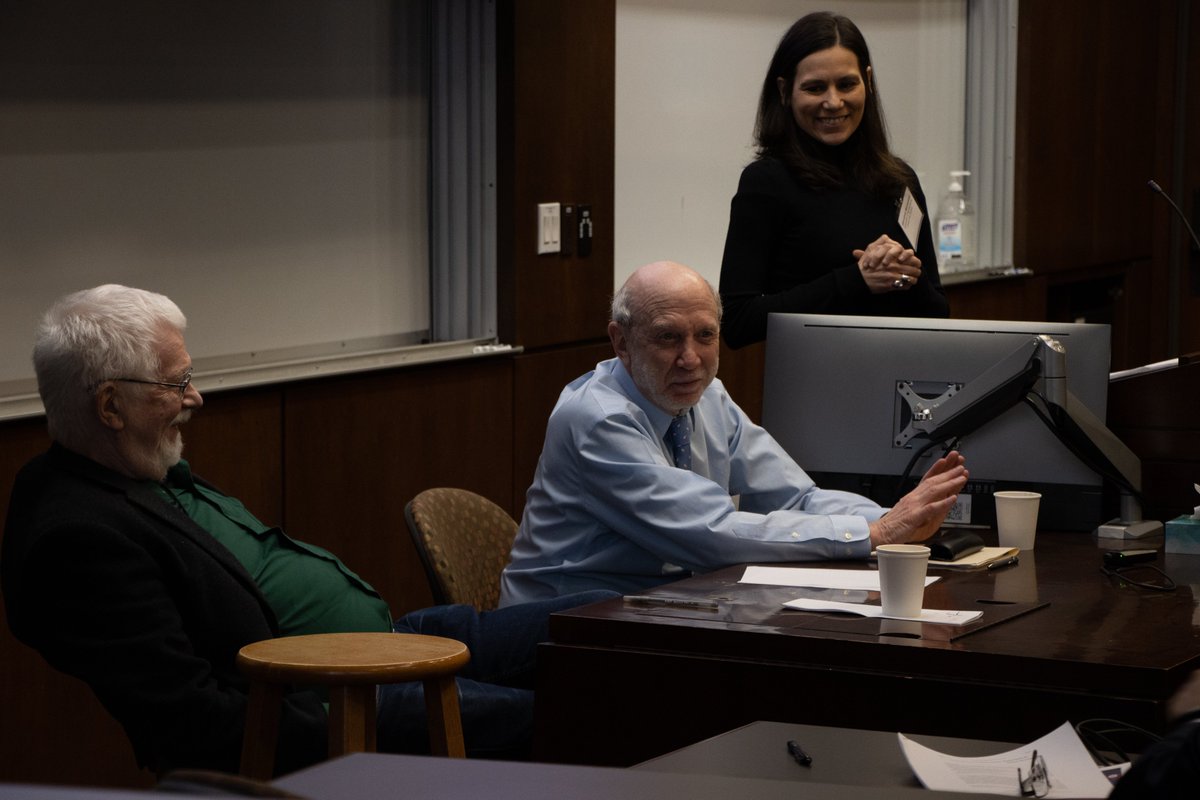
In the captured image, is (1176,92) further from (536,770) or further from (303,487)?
(536,770)

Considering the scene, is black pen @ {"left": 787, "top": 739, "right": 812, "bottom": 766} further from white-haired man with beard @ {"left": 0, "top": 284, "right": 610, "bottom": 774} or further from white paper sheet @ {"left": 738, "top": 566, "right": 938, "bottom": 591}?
white-haired man with beard @ {"left": 0, "top": 284, "right": 610, "bottom": 774}

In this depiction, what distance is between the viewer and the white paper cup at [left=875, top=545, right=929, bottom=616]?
7.59 ft

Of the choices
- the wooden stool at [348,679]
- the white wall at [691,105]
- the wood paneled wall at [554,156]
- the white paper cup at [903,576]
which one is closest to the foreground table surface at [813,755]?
the white paper cup at [903,576]

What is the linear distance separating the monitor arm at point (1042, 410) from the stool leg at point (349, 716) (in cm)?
119

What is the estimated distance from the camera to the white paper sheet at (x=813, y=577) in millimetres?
2596

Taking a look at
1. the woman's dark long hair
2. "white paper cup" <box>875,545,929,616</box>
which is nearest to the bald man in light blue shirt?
"white paper cup" <box>875,545,929,616</box>

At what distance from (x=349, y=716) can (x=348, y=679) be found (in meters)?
0.07

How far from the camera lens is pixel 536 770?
108 centimetres

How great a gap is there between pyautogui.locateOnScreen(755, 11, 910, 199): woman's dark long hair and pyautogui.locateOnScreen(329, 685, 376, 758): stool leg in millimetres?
1729

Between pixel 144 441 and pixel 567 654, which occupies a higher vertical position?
pixel 144 441

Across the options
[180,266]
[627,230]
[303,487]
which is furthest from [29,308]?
[627,230]

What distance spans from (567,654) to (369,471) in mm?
2140

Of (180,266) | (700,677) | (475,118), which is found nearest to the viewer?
(700,677)

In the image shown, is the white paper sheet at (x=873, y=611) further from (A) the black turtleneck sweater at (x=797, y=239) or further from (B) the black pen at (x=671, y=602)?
(A) the black turtleneck sweater at (x=797, y=239)
